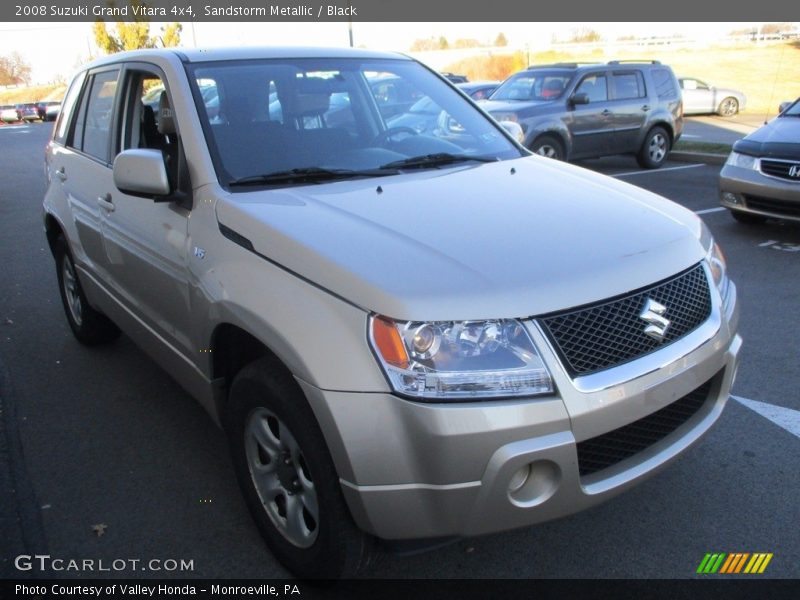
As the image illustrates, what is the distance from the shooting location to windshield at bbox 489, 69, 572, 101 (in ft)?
39.6

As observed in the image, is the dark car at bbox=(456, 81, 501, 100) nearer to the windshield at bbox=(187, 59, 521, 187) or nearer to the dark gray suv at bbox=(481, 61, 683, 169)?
the dark gray suv at bbox=(481, 61, 683, 169)

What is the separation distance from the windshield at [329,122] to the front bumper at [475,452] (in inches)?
50.4

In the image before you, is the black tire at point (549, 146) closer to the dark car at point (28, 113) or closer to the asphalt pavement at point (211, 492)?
the asphalt pavement at point (211, 492)

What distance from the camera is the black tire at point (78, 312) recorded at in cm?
487

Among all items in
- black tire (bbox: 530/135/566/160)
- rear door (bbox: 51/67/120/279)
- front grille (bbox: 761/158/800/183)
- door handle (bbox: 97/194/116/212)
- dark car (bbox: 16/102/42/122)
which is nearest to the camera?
door handle (bbox: 97/194/116/212)

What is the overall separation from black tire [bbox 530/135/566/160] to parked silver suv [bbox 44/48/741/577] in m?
8.11

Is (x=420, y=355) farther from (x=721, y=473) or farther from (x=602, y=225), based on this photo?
(x=721, y=473)

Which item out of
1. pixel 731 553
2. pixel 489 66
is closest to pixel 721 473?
pixel 731 553

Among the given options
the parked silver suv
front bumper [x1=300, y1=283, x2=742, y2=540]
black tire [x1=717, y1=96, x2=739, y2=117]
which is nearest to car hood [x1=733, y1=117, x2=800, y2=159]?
the parked silver suv

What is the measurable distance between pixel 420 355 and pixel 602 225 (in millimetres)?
981

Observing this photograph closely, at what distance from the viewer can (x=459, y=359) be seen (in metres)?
2.11

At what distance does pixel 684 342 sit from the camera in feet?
8.05

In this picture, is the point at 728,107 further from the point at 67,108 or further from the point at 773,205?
the point at 67,108

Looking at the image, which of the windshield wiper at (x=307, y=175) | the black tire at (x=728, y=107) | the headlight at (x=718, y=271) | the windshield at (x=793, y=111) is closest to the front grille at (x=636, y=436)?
the headlight at (x=718, y=271)
